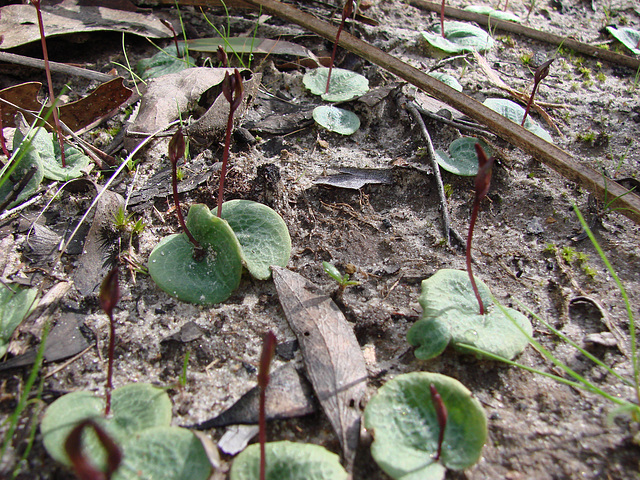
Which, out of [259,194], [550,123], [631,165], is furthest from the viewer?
[550,123]

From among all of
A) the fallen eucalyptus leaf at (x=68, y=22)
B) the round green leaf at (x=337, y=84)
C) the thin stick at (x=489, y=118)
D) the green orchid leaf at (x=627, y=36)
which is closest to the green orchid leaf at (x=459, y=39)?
the thin stick at (x=489, y=118)

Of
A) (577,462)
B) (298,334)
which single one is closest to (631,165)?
(577,462)

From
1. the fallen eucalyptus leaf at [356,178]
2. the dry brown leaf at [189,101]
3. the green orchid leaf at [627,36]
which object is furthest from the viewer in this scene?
the green orchid leaf at [627,36]

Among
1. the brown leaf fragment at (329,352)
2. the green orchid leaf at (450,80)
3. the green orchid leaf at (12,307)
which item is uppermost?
the green orchid leaf at (450,80)

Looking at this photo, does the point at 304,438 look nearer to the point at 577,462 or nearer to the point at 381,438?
the point at 381,438

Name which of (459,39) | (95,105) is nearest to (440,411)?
(95,105)

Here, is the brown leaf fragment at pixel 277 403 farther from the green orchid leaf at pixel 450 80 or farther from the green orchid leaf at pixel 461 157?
the green orchid leaf at pixel 450 80

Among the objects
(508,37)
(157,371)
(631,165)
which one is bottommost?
(157,371)
